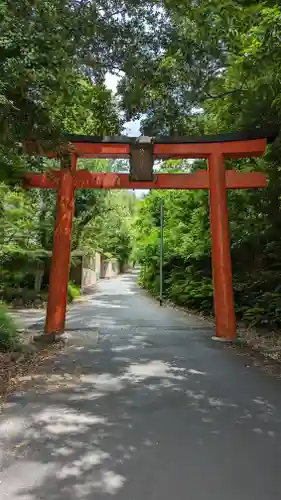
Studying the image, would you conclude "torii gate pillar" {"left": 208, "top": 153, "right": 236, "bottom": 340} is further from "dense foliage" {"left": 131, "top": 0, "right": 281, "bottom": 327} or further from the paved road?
the paved road

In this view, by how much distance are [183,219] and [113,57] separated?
1035cm

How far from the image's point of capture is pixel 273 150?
9.79 meters

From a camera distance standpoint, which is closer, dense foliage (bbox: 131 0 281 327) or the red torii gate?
dense foliage (bbox: 131 0 281 327)

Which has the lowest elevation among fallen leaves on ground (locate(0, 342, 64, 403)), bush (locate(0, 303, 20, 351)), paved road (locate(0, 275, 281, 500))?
paved road (locate(0, 275, 281, 500))

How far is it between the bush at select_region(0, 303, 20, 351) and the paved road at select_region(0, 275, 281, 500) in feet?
3.94

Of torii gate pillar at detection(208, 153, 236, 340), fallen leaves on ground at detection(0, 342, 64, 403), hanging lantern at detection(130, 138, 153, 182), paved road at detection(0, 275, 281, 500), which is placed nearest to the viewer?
paved road at detection(0, 275, 281, 500)

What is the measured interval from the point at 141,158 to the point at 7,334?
4.77m

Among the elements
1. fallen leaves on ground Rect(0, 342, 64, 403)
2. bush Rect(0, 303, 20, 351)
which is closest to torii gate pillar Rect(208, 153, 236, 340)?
fallen leaves on ground Rect(0, 342, 64, 403)

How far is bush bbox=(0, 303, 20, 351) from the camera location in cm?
759

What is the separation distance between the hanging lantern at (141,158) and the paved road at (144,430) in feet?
13.7

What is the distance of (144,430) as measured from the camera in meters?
4.14

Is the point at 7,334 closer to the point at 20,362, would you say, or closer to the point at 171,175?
the point at 20,362

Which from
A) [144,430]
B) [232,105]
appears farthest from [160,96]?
[144,430]

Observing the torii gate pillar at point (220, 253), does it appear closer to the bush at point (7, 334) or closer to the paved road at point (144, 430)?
the paved road at point (144, 430)
